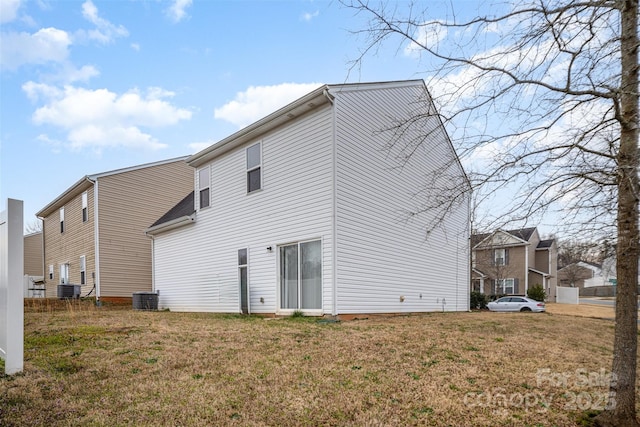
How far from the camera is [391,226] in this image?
37.8 feet

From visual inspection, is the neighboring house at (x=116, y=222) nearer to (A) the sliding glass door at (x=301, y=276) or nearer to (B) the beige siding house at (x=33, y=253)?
(B) the beige siding house at (x=33, y=253)

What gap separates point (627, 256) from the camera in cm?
375

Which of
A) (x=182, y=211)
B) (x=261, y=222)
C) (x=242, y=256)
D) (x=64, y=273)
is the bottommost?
(x=64, y=273)

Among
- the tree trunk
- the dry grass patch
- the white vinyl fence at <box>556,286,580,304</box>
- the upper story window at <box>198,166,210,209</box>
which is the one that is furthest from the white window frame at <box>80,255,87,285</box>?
the white vinyl fence at <box>556,286,580,304</box>

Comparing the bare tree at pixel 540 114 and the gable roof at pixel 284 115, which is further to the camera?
the gable roof at pixel 284 115

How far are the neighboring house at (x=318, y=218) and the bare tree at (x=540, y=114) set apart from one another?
3.66 meters

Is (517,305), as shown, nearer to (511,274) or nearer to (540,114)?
(511,274)

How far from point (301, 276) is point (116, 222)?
1283 cm

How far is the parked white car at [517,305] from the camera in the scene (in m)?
22.3

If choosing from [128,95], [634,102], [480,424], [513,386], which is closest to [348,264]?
[513,386]

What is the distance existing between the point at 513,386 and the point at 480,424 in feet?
4.06

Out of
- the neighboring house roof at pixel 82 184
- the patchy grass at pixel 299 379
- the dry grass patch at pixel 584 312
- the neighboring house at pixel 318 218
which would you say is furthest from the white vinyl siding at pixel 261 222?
the dry grass patch at pixel 584 312

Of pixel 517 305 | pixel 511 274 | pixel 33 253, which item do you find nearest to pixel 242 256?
pixel 517 305

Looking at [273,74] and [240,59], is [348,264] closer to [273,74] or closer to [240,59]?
[273,74]
